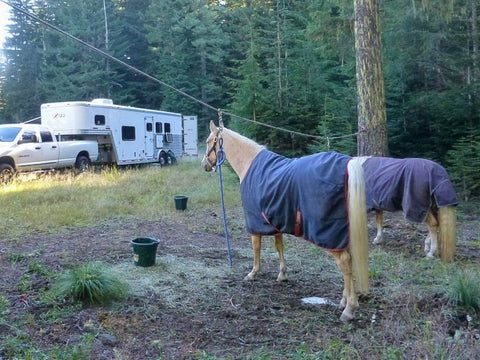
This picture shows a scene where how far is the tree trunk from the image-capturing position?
7.92m

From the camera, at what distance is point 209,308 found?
157 inches

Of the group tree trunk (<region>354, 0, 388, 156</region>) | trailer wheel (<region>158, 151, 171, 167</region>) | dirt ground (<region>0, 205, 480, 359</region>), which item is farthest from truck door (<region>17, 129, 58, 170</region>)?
tree trunk (<region>354, 0, 388, 156</region>)

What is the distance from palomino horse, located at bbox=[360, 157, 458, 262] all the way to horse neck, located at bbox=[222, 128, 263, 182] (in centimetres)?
200

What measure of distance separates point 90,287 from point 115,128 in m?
13.7

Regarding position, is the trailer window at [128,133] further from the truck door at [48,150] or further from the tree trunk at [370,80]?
the tree trunk at [370,80]

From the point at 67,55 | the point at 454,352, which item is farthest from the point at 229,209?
the point at 67,55

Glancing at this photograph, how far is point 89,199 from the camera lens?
945 centimetres

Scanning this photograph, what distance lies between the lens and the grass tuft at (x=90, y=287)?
12.7 ft

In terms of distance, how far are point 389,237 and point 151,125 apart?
14.1 m

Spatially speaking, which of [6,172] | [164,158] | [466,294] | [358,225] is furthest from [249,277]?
[164,158]

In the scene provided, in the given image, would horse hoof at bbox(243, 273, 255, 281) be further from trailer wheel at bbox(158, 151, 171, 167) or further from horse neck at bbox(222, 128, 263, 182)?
trailer wheel at bbox(158, 151, 171, 167)

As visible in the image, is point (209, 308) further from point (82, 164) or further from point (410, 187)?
point (82, 164)

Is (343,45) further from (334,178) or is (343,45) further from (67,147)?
(67,147)

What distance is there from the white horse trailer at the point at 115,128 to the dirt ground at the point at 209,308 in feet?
32.9
